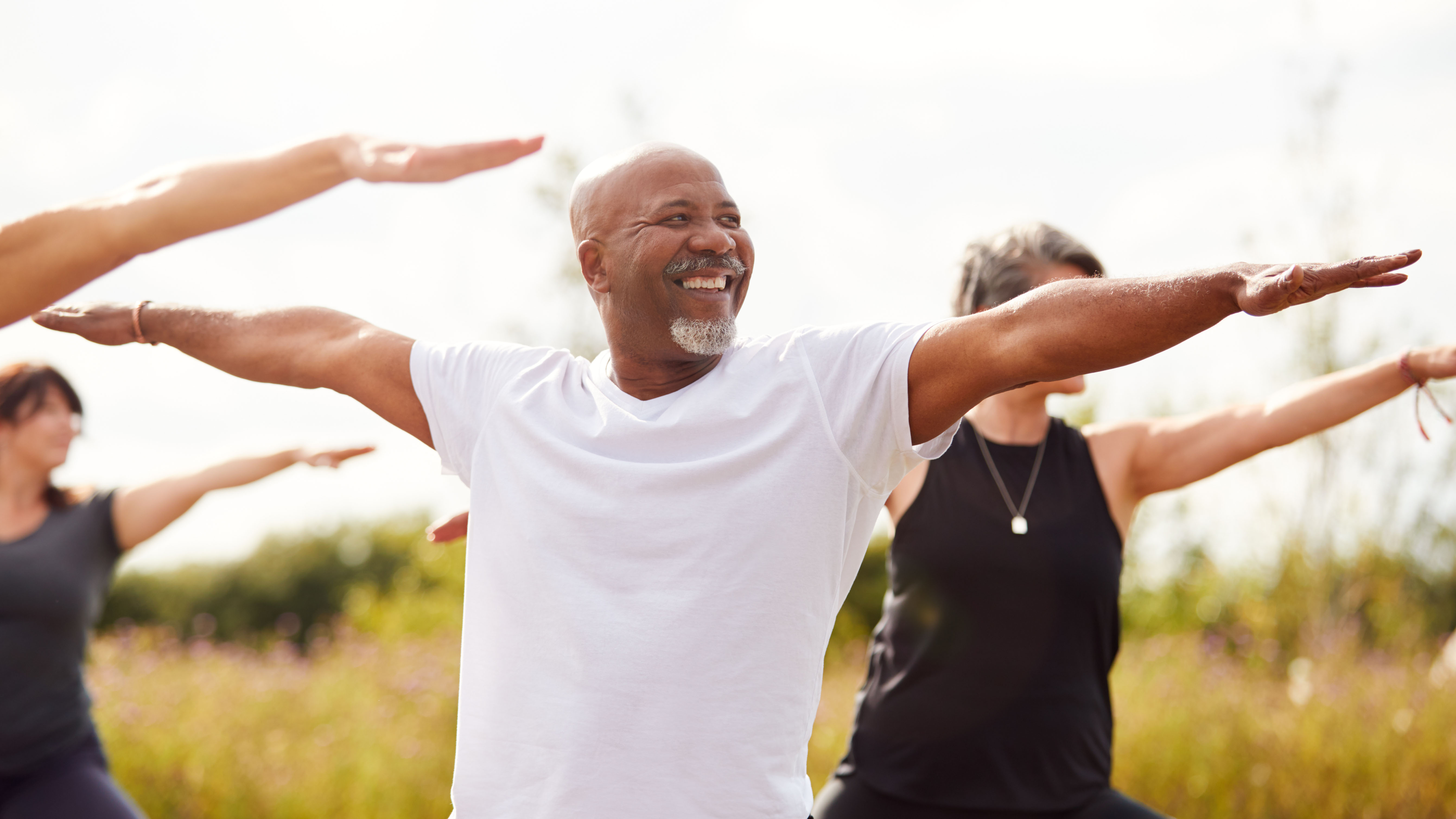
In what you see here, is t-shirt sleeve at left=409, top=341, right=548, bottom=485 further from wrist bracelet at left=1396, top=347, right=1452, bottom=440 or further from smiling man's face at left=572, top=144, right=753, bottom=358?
wrist bracelet at left=1396, top=347, right=1452, bottom=440

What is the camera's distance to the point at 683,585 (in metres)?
1.99

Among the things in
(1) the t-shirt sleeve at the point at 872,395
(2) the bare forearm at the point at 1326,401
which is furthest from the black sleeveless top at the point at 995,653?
(1) the t-shirt sleeve at the point at 872,395

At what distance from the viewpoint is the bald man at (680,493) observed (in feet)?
6.35

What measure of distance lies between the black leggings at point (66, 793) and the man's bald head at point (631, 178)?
245cm

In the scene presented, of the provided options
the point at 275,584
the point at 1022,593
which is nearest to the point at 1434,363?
the point at 1022,593

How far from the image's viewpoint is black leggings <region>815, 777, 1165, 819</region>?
2.81 metres

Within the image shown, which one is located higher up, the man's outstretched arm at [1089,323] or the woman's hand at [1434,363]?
the man's outstretched arm at [1089,323]

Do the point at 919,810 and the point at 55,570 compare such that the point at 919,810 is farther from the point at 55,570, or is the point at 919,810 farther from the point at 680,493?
the point at 55,570

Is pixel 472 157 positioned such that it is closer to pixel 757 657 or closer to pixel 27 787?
pixel 757 657

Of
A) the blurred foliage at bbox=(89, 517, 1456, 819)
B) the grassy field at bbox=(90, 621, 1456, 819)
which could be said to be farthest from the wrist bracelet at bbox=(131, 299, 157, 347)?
the grassy field at bbox=(90, 621, 1456, 819)

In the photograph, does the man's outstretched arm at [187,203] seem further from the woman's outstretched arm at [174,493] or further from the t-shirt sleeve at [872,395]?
the woman's outstretched arm at [174,493]

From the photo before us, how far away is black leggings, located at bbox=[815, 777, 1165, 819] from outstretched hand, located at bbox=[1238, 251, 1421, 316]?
1673mm

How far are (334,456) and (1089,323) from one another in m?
2.78

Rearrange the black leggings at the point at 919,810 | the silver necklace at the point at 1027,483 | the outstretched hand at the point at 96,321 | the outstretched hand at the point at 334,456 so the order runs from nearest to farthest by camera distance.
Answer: the outstretched hand at the point at 96,321 < the black leggings at the point at 919,810 < the silver necklace at the point at 1027,483 < the outstretched hand at the point at 334,456
